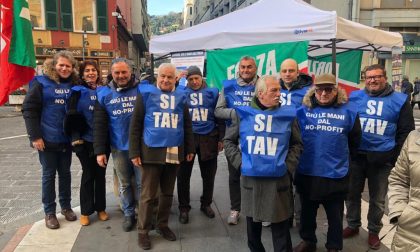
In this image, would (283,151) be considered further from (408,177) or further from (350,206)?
(350,206)

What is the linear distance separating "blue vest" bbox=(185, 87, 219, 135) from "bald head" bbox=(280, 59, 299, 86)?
2.98 ft

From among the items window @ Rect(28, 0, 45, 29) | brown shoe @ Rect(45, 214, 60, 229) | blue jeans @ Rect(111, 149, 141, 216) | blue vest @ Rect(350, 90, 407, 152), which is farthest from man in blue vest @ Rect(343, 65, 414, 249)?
window @ Rect(28, 0, 45, 29)

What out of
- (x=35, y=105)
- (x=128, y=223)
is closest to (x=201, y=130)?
(x=128, y=223)

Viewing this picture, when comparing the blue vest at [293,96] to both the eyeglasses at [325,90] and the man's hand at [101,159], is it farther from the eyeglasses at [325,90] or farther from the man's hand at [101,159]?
the man's hand at [101,159]

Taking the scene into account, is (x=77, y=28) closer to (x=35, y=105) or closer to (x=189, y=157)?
(x=35, y=105)

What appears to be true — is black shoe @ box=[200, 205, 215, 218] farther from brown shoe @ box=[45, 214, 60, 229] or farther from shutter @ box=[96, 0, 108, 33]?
shutter @ box=[96, 0, 108, 33]

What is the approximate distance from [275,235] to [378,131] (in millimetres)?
1495

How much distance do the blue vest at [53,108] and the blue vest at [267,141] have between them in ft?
7.27

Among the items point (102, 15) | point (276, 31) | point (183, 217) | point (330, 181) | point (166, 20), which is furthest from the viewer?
point (166, 20)

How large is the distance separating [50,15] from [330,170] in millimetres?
26893

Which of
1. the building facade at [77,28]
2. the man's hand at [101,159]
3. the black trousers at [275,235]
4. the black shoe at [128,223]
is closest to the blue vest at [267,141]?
the black trousers at [275,235]

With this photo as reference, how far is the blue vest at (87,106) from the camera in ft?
13.9

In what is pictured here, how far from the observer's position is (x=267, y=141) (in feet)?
10.1

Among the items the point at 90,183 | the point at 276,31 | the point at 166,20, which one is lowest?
the point at 90,183
